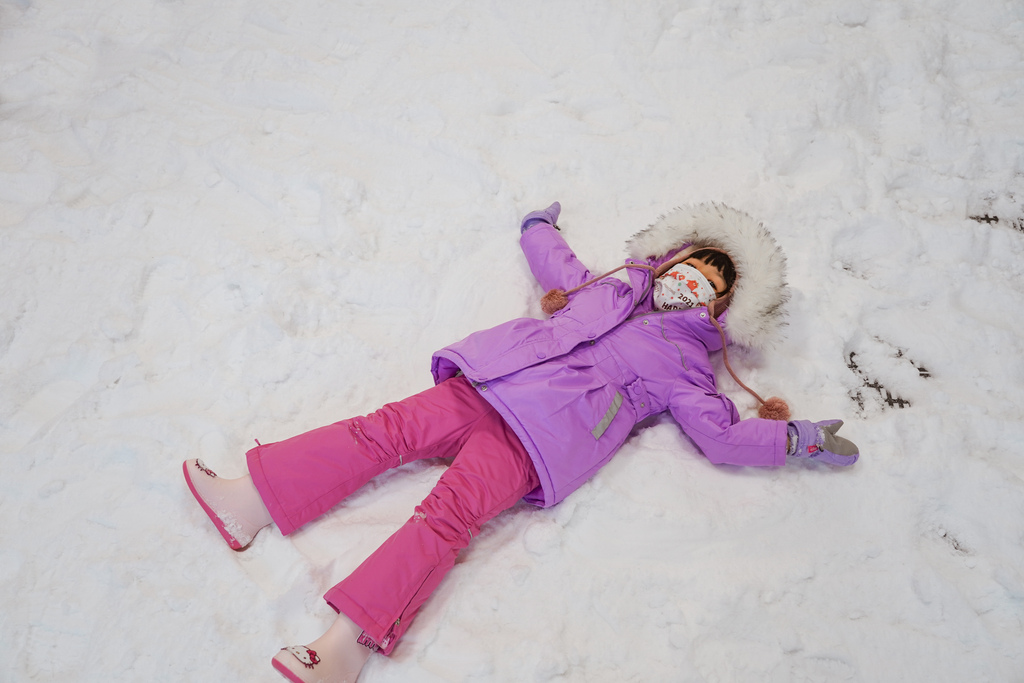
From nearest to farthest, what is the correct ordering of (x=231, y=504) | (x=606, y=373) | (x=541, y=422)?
(x=231, y=504) < (x=541, y=422) < (x=606, y=373)

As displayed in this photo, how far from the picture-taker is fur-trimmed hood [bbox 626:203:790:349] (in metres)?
2.03

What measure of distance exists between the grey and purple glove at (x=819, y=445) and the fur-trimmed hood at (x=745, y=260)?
1.04ft

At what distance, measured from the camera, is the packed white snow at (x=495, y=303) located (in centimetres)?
165

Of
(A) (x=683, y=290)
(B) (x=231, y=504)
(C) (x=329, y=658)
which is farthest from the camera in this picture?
(A) (x=683, y=290)

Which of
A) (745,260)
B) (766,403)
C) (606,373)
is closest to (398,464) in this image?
(606,373)

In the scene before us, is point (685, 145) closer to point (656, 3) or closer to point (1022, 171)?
point (656, 3)

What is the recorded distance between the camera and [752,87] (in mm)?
2861

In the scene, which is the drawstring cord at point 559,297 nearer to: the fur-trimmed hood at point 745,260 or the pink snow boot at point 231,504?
the fur-trimmed hood at point 745,260

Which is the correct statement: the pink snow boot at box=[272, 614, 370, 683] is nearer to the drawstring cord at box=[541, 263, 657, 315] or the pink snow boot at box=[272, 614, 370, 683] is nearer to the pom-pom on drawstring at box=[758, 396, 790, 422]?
the drawstring cord at box=[541, 263, 657, 315]

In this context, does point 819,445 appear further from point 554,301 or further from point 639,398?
point 554,301

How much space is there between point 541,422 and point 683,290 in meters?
0.72

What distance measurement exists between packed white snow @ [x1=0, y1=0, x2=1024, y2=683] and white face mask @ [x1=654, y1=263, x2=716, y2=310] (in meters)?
0.37

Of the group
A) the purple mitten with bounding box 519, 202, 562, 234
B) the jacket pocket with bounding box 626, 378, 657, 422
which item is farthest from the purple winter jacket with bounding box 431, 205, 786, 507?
the purple mitten with bounding box 519, 202, 562, 234

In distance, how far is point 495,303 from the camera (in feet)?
7.72
